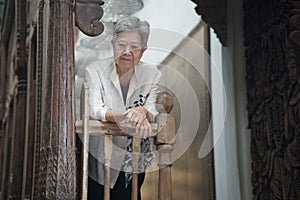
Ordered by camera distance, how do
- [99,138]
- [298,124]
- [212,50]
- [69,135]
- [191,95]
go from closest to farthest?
A: [69,135], [99,138], [298,124], [191,95], [212,50]

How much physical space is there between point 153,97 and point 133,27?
33 centimetres

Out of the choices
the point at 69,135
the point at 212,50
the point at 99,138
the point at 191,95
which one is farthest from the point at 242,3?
the point at 69,135

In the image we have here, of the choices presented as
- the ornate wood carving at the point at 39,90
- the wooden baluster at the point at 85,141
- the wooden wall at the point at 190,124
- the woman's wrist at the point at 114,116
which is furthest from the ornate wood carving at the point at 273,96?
the ornate wood carving at the point at 39,90

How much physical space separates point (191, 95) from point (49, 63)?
3.80 feet

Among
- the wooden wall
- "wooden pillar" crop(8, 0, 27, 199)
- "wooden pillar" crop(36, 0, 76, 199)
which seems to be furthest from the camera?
"wooden pillar" crop(8, 0, 27, 199)

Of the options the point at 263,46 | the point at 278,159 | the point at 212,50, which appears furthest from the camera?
the point at 212,50

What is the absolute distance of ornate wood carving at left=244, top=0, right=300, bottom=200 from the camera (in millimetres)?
2537

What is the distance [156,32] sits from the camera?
282 cm

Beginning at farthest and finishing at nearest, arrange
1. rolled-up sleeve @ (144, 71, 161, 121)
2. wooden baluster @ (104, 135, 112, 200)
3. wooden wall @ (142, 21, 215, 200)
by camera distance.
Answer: wooden wall @ (142, 21, 215, 200) → rolled-up sleeve @ (144, 71, 161, 121) → wooden baluster @ (104, 135, 112, 200)

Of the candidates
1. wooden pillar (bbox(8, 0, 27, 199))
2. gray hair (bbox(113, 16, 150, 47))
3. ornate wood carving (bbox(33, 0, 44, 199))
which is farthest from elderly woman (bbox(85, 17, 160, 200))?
wooden pillar (bbox(8, 0, 27, 199))

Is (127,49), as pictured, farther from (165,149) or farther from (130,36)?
(165,149)

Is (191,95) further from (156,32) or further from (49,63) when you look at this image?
(49,63)

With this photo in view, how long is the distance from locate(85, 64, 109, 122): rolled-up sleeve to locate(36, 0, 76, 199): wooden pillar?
8.8 inches

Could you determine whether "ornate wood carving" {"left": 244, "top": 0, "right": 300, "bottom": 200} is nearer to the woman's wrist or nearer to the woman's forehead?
the woman's forehead
